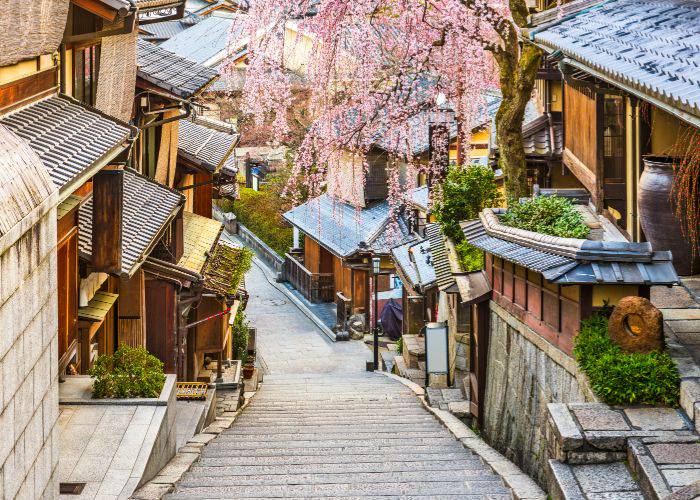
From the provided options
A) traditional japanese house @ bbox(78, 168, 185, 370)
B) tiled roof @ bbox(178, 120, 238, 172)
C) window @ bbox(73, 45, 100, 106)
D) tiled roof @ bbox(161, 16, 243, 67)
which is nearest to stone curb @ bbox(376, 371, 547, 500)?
traditional japanese house @ bbox(78, 168, 185, 370)

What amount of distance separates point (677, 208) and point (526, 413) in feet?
10.6

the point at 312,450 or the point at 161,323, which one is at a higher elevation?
the point at 161,323

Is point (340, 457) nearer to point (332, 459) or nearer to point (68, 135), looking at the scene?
point (332, 459)

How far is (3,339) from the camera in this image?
18.0 ft

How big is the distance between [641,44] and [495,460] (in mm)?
5170

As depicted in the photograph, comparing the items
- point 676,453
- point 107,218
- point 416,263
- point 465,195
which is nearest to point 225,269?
point 416,263

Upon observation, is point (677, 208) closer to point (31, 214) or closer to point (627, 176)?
Result: point (627, 176)

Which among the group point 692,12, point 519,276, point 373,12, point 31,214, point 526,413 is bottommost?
point 526,413

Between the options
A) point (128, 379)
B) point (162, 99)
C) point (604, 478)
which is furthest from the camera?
point (162, 99)

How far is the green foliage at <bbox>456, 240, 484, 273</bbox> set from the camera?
16.8m

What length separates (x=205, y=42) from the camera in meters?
47.4

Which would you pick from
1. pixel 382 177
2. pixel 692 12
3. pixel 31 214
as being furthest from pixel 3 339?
pixel 382 177

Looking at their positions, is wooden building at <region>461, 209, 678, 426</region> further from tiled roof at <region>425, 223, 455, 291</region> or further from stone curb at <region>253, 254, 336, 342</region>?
stone curb at <region>253, 254, 336, 342</region>

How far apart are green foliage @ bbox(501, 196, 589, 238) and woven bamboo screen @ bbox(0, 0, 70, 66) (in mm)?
6629
